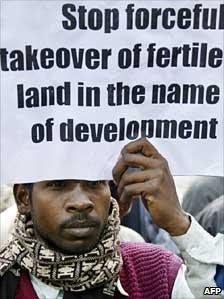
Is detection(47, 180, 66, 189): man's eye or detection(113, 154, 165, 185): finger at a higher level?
detection(113, 154, 165, 185): finger

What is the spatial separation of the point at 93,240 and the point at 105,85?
1.52 feet

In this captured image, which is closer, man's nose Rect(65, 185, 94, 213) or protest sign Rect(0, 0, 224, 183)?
protest sign Rect(0, 0, 224, 183)

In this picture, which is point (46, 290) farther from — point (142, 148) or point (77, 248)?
point (142, 148)

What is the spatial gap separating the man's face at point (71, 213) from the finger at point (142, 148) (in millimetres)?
212

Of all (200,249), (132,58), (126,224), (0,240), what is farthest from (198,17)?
(126,224)

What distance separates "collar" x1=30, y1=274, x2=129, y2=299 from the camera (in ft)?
10.1

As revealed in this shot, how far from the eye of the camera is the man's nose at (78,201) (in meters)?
2.92

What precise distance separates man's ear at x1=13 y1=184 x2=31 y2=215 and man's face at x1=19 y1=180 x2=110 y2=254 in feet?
0.30

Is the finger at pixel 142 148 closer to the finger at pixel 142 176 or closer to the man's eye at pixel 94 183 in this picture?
the finger at pixel 142 176

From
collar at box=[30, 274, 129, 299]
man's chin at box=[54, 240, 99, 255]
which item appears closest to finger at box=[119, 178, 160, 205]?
man's chin at box=[54, 240, 99, 255]

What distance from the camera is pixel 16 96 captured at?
111 inches

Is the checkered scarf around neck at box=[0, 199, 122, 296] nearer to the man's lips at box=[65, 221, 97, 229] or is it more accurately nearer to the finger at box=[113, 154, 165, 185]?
the man's lips at box=[65, 221, 97, 229]

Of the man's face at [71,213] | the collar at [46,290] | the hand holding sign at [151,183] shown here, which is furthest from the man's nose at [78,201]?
the collar at [46,290]

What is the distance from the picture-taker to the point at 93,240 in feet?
9.77
